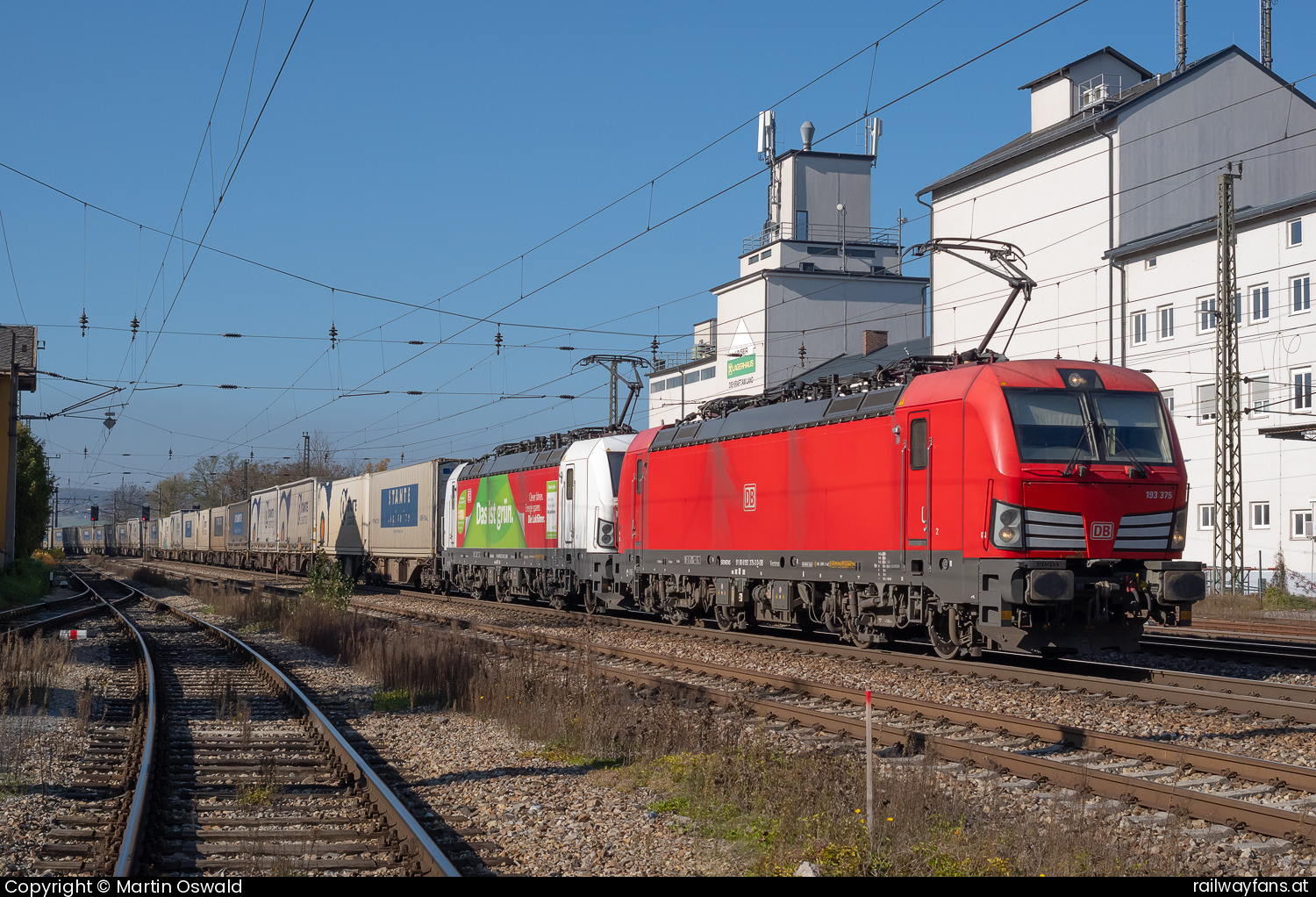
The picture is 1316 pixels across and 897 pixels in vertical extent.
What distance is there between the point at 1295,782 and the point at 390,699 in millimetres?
9155

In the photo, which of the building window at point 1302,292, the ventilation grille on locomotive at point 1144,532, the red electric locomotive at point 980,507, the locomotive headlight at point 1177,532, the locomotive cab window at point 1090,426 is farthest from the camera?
the building window at point 1302,292

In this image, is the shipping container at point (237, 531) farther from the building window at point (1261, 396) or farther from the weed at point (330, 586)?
the building window at point (1261, 396)

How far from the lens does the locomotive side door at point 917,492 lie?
1412 cm

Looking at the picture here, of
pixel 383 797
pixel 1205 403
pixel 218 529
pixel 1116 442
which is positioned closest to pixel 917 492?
pixel 1116 442

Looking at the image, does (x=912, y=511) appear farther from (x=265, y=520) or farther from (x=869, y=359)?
(x=265, y=520)

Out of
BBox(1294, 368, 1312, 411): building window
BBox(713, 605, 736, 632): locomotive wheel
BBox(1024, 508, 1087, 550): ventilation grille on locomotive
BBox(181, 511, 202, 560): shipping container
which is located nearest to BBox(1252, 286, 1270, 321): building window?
BBox(1294, 368, 1312, 411): building window

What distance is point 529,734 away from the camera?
10922 mm

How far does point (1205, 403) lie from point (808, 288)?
3069 centimetres

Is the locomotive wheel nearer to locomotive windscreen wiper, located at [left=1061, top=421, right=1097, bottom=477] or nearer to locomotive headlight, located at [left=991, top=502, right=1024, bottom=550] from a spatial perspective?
locomotive headlight, located at [left=991, top=502, right=1024, bottom=550]

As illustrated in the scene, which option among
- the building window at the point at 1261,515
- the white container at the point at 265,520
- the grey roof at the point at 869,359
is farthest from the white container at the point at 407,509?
the building window at the point at 1261,515

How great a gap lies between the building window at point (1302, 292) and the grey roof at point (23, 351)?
4059cm
